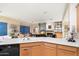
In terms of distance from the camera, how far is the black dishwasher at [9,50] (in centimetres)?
269

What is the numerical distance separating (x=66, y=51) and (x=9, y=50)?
1217 mm

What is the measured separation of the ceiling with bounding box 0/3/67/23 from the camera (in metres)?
3.38

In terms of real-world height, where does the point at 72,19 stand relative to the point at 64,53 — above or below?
above

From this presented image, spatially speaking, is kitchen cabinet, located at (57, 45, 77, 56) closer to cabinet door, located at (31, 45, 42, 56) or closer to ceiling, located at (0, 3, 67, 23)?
cabinet door, located at (31, 45, 42, 56)

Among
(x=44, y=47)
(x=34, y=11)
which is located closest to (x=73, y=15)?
(x=34, y=11)

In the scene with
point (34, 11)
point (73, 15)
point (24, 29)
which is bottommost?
point (24, 29)

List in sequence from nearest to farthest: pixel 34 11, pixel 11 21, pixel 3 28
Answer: pixel 3 28, pixel 11 21, pixel 34 11

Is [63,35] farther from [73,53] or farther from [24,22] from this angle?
[73,53]

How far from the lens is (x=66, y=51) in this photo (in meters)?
2.37

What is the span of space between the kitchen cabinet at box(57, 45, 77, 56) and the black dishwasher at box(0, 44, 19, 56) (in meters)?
0.93

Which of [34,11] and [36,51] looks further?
[34,11]

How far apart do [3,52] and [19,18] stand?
108cm

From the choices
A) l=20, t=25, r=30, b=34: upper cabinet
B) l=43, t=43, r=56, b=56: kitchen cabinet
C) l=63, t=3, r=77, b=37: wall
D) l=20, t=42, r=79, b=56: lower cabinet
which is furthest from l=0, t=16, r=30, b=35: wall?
l=63, t=3, r=77, b=37: wall

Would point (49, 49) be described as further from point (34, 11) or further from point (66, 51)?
point (34, 11)
